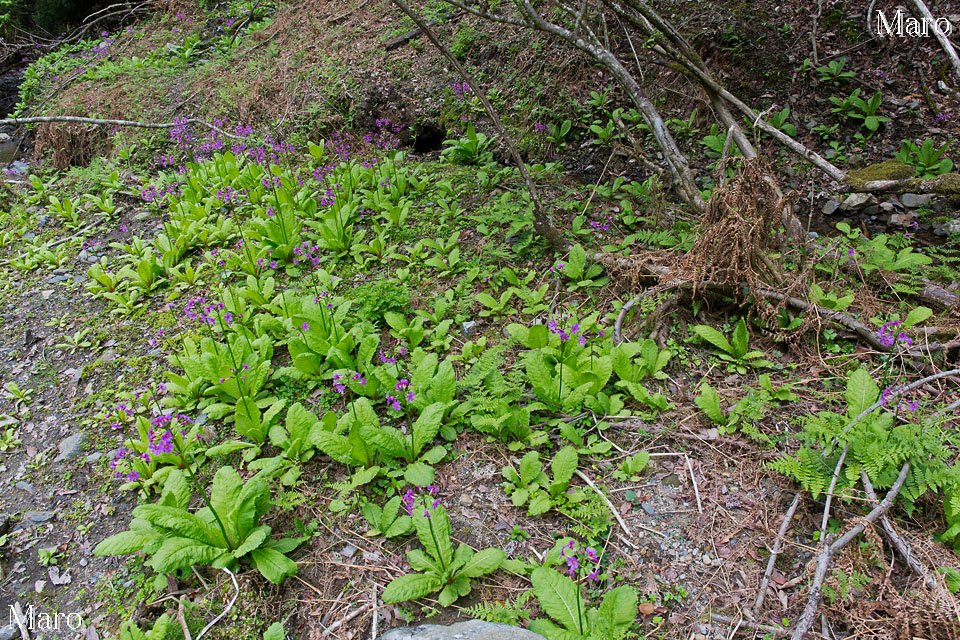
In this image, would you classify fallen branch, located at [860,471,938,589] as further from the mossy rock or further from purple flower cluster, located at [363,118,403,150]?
purple flower cluster, located at [363,118,403,150]

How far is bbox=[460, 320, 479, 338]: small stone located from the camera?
3885 mm

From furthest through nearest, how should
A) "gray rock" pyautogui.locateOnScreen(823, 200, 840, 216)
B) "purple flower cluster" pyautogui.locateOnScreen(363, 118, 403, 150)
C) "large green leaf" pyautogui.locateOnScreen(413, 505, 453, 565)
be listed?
"purple flower cluster" pyautogui.locateOnScreen(363, 118, 403, 150) < "gray rock" pyautogui.locateOnScreen(823, 200, 840, 216) < "large green leaf" pyautogui.locateOnScreen(413, 505, 453, 565)

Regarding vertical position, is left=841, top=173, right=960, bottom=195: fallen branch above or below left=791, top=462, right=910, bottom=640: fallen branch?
above

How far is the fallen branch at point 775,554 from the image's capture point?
2.26 metres

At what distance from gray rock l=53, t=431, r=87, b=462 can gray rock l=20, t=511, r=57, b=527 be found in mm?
368

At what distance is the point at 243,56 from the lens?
27.0 ft

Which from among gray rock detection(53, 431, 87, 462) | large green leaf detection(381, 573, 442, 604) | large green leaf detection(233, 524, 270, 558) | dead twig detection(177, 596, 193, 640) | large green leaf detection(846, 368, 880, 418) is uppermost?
gray rock detection(53, 431, 87, 462)

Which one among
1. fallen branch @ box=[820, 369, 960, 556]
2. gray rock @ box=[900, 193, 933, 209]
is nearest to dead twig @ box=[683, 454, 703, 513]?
fallen branch @ box=[820, 369, 960, 556]

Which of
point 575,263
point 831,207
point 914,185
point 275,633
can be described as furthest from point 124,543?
point 831,207

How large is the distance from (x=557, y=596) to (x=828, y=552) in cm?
112

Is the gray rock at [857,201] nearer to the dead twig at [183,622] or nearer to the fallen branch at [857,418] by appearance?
the fallen branch at [857,418]

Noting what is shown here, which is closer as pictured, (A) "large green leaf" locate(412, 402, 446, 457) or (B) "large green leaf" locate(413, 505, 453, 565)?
(B) "large green leaf" locate(413, 505, 453, 565)

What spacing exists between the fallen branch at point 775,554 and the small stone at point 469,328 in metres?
2.11

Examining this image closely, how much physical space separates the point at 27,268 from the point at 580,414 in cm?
543
